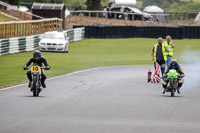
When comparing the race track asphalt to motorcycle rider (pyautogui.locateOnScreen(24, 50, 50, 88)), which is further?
motorcycle rider (pyautogui.locateOnScreen(24, 50, 50, 88))

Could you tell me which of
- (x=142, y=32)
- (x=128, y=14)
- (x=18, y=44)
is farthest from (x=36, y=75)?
(x=128, y=14)

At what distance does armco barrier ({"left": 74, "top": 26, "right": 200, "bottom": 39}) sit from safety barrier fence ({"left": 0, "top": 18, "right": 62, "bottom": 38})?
338cm

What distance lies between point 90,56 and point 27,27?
12.4 metres

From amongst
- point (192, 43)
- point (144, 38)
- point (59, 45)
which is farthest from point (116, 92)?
point (144, 38)

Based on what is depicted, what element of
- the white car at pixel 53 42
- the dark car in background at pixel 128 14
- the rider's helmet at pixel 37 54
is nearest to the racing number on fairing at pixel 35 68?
the rider's helmet at pixel 37 54

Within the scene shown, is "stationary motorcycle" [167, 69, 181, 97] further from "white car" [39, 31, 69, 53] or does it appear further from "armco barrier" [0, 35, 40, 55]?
"white car" [39, 31, 69, 53]

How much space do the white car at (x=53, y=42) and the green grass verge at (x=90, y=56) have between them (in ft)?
1.80

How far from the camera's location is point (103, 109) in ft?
45.2

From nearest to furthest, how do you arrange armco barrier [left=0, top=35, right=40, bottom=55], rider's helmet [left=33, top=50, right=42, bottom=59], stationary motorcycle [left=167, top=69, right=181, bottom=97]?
rider's helmet [left=33, top=50, right=42, bottom=59], stationary motorcycle [left=167, top=69, right=181, bottom=97], armco barrier [left=0, top=35, right=40, bottom=55]

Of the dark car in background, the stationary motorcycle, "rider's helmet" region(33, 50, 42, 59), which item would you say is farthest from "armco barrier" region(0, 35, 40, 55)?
the dark car in background

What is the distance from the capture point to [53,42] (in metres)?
40.6

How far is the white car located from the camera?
40.7 m

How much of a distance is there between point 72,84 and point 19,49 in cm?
2106

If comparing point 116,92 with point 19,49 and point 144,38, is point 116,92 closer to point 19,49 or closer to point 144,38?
point 19,49
